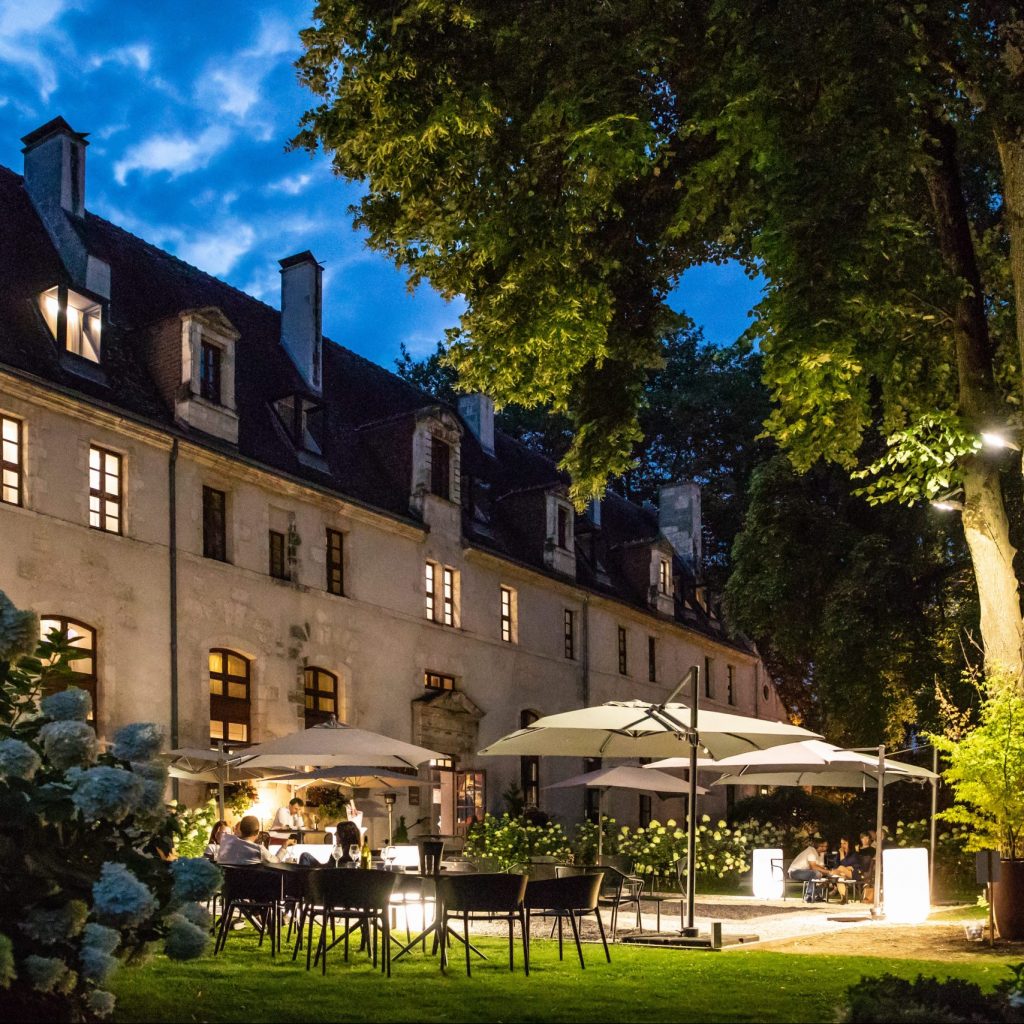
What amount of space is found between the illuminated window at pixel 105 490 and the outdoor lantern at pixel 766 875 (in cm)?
1238

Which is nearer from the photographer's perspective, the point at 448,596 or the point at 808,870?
the point at 808,870

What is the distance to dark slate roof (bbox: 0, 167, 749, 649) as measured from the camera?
2383cm

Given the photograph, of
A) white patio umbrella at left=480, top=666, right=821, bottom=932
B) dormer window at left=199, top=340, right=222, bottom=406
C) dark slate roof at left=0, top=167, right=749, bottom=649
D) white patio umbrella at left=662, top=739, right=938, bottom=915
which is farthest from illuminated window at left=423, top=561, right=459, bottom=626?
white patio umbrella at left=480, top=666, right=821, bottom=932

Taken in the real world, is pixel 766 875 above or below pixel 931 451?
below

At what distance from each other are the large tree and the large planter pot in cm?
251

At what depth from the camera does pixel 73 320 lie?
2414 cm

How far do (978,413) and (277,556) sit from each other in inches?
576

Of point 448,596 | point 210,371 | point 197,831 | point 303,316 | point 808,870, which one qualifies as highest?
point 303,316

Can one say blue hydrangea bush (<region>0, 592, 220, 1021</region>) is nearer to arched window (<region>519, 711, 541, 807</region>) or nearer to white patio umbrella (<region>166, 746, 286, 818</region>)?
white patio umbrella (<region>166, 746, 286, 818</region>)

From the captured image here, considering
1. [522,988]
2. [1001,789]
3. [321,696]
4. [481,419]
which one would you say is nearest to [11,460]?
[321,696]

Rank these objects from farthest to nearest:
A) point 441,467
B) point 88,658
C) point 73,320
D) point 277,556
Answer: point 441,467 → point 277,556 → point 73,320 → point 88,658

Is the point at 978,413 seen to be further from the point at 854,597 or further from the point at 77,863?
the point at 854,597

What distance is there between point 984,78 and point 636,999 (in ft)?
33.4

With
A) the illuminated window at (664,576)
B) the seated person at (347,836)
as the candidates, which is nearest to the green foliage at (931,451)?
the seated person at (347,836)
